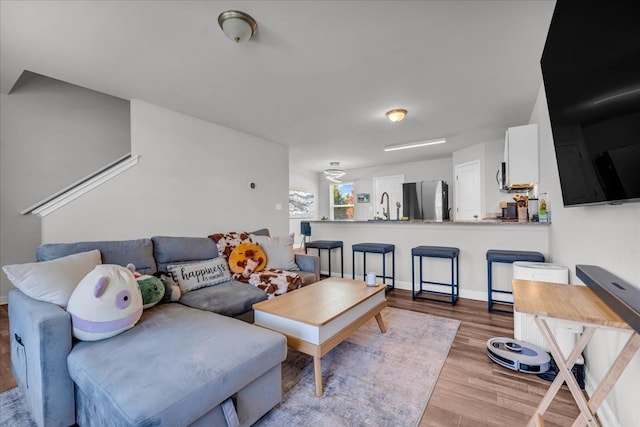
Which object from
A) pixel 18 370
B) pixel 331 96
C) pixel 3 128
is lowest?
pixel 18 370

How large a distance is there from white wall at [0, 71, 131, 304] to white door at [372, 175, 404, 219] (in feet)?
20.2

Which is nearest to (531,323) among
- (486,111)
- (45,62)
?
(486,111)

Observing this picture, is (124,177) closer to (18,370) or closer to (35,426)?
(18,370)

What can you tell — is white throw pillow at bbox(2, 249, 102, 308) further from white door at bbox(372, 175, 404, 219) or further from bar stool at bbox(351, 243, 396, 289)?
white door at bbox(372, 175, 404, 219)

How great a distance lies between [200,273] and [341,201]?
21.3 ft

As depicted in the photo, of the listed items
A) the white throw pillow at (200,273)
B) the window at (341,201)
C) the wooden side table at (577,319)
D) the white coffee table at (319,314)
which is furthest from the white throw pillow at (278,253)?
the window at (341,201)

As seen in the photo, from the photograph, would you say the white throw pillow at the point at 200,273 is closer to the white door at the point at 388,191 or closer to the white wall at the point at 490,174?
the white wall at the point at 490,174

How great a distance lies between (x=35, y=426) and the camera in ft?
4.89

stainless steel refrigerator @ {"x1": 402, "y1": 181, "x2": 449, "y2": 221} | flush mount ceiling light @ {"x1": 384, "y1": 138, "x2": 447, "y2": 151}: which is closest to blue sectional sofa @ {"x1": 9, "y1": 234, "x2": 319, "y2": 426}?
flush mount ceiling light @ {"x1": 384, "y1": 138, "x2": 447, "y2": 151}

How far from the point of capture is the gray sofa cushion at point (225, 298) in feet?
7.52

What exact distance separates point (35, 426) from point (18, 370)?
0.42 meters

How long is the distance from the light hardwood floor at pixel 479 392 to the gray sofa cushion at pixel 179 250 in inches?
47.6

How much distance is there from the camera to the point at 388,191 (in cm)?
767

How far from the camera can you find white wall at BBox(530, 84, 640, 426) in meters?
1.18
